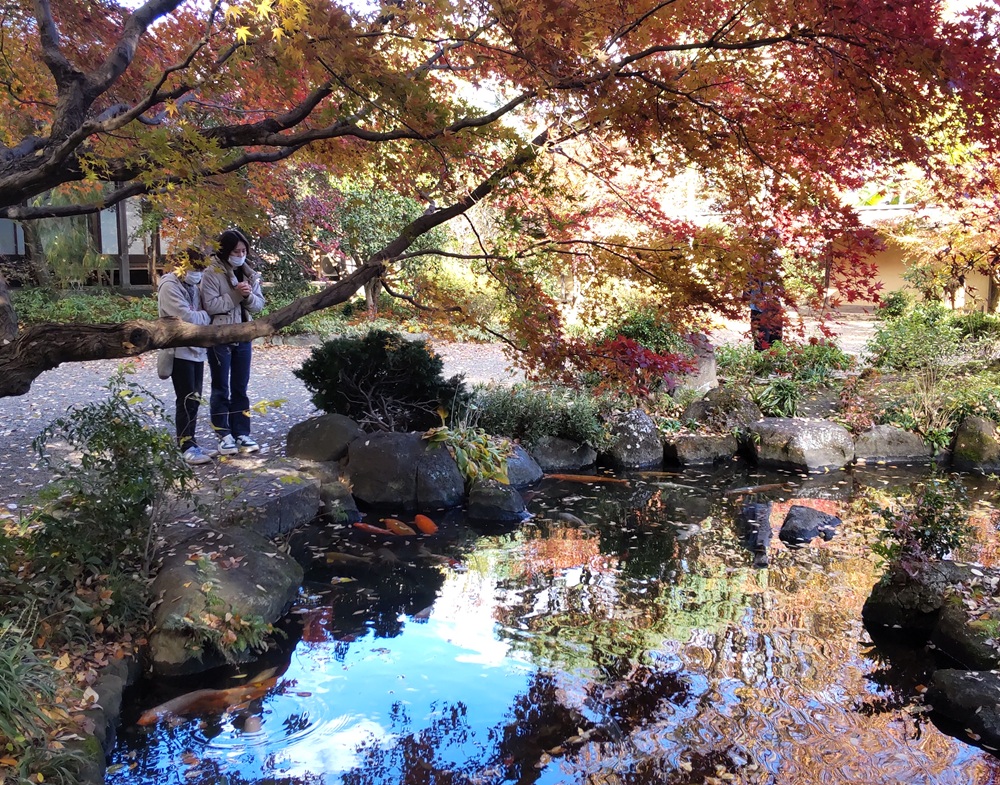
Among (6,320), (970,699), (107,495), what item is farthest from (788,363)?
(6,320)

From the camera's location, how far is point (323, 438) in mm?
7562

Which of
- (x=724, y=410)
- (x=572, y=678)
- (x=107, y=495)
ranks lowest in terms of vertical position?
(x=572, y=678)

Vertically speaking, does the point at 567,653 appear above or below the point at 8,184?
below

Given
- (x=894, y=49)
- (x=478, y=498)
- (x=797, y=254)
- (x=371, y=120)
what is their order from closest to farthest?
(x=894, y=49), (x=797, y=254), (x=371, y=120), (x=478, y=498)

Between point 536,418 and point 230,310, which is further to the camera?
point 536,418

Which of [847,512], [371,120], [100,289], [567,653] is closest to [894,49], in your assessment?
[371,120]

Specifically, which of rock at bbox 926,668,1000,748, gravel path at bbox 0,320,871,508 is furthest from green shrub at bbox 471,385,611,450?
rock at bbox 926,668,1000,748

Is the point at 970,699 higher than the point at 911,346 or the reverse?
the reverse

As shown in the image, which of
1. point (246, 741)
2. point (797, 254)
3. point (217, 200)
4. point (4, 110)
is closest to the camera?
point (246, 741)

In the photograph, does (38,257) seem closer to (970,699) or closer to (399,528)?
(399,528)

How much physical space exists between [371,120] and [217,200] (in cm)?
131

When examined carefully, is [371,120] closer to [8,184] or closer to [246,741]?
[8,184]

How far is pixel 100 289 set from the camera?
1636 centimetres

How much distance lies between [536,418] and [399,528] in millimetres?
2678
